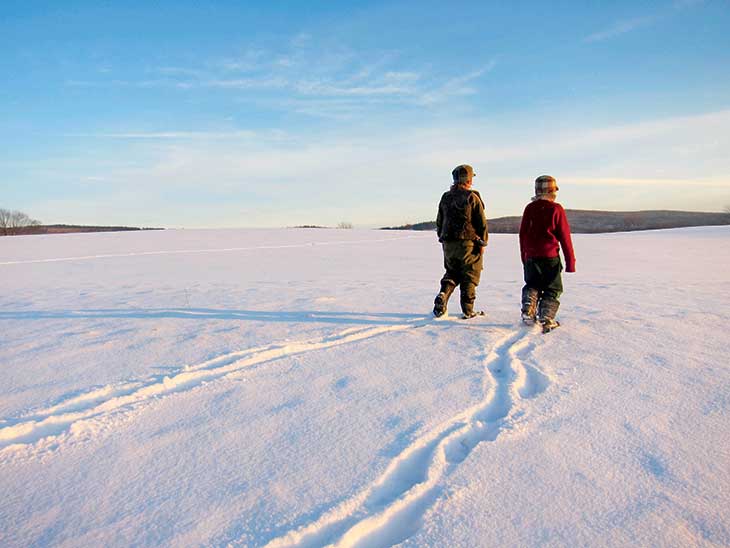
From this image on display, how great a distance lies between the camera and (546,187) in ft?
17.5

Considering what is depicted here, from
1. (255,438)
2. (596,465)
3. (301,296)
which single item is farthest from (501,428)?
(301,296)

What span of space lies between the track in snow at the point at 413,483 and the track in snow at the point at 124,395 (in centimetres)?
180

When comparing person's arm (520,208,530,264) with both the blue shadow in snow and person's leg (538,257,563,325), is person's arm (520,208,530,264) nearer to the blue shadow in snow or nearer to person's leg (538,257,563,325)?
person's leg (538,257,563,325)

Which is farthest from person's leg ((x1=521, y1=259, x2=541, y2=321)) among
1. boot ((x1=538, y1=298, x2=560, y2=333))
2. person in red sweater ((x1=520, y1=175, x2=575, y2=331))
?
boot ((x1=538, y1=298, x2=560, y2=333))

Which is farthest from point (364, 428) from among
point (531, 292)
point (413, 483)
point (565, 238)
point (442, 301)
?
point (565, 238)

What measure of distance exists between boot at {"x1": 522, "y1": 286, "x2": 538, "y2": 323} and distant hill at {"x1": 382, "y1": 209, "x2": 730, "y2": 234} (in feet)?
110

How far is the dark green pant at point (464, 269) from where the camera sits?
5746mm

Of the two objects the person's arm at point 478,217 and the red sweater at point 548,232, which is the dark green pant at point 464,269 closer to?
the person's arm at point 478,217

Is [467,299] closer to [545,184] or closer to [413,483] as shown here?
[545,184]

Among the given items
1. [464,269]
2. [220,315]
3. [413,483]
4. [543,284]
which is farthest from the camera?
[220,315]

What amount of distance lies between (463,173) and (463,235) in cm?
77

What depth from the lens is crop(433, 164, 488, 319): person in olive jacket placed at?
568 cm

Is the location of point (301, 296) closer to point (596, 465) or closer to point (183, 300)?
point (183, 300)

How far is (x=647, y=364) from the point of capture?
3.85m
